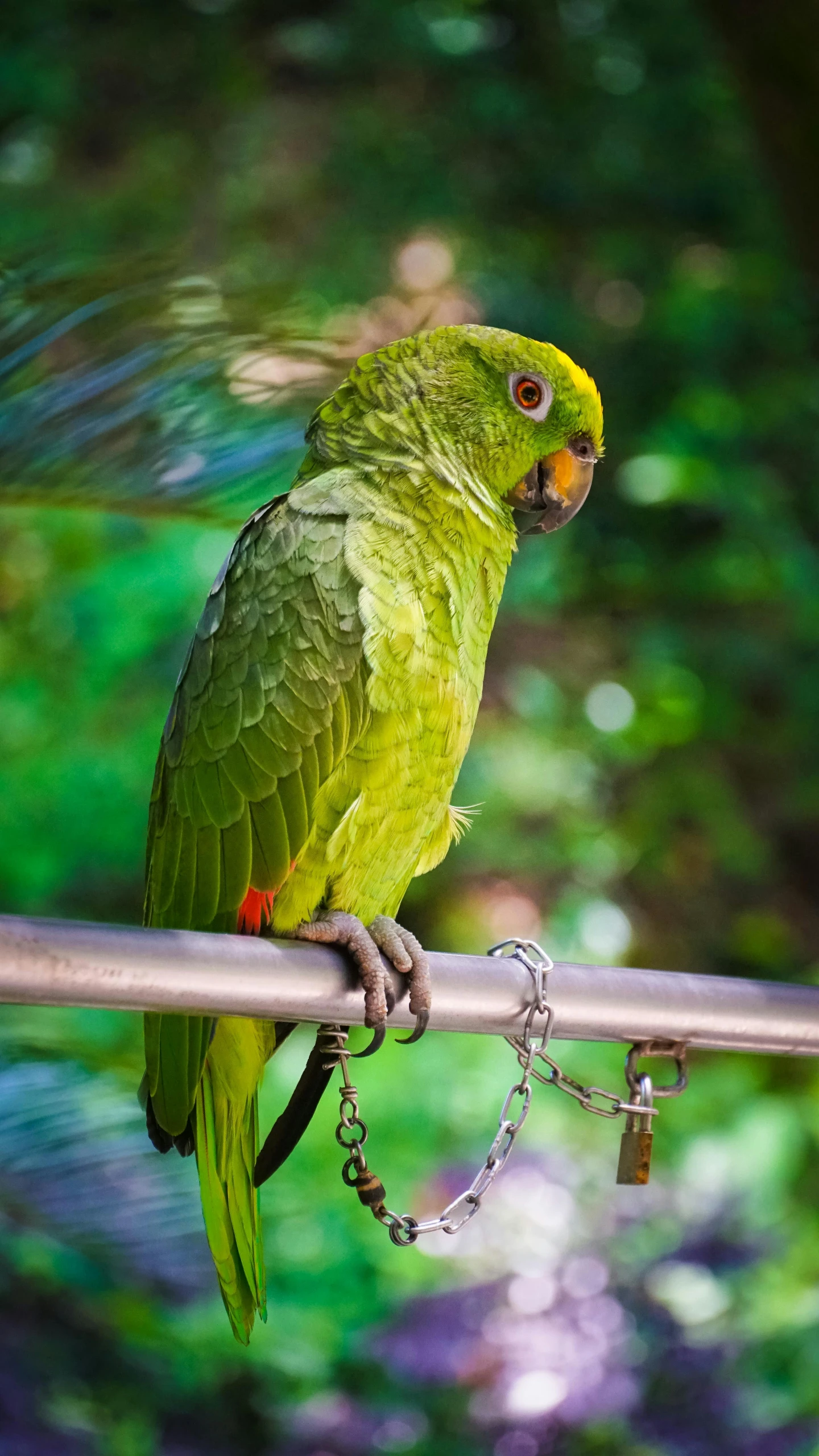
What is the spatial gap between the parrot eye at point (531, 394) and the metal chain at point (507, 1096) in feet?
1.26

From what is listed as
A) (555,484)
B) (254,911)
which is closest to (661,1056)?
(254,911)

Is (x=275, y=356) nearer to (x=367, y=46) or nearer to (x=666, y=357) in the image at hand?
(x=666, y=357)

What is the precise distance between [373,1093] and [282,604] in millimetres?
1417

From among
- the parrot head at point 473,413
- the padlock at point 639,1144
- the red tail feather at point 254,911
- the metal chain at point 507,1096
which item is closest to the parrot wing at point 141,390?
the parrot head at point 473,413

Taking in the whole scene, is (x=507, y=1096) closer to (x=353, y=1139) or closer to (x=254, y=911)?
(x=353, y=1139)

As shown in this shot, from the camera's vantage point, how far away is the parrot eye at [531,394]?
3.00 feet

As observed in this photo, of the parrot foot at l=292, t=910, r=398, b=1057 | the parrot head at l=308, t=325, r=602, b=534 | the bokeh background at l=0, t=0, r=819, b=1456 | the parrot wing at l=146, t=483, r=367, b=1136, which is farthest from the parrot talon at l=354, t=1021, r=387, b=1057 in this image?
the bokeh background at l=0, t=0, r=819, b=1456

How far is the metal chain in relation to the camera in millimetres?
702

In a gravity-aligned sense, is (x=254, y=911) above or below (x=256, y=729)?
below

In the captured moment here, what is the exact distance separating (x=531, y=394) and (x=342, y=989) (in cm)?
46

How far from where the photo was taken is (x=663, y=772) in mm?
2553

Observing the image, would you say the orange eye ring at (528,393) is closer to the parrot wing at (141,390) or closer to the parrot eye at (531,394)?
the parrot eye at (531,394)

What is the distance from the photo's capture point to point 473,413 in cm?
91

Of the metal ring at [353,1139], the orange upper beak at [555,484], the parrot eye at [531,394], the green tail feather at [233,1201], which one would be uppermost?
the parrot eye at [531,394]
